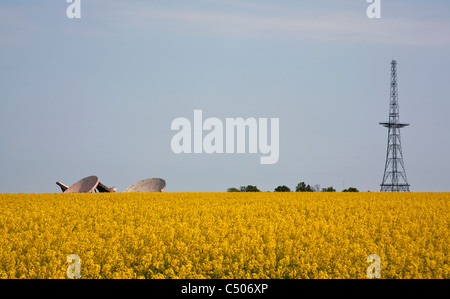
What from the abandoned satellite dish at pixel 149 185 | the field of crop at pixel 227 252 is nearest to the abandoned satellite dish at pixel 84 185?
the abandoned satellite dish at pixel 149 185

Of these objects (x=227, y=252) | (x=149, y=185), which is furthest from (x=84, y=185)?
(x=227, y=252)

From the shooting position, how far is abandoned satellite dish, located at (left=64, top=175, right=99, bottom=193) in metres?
59.8

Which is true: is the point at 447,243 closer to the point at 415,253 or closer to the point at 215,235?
the point at 415,253

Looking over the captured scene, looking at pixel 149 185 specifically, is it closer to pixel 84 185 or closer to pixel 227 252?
pixel 84 185

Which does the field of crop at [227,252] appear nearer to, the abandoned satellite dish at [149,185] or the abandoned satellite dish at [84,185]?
the abandoned satellite dish at [84,185]

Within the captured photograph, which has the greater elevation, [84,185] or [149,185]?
[149,185]

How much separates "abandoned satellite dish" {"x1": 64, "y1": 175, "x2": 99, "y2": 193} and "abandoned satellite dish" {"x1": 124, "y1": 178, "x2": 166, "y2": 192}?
663 centimetres

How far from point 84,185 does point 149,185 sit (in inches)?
310

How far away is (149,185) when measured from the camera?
213 ft

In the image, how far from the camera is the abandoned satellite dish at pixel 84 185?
59.8 meters

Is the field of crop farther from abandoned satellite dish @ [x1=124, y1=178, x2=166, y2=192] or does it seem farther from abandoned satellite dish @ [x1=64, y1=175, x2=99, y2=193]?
abandoned satellite dish @ [x1=124, y1=178, x2=166, y2=192]

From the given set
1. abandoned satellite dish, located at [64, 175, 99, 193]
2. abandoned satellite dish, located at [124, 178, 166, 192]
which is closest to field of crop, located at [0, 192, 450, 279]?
abandoned satellite dish, located at [64, 175, 99, 193]
